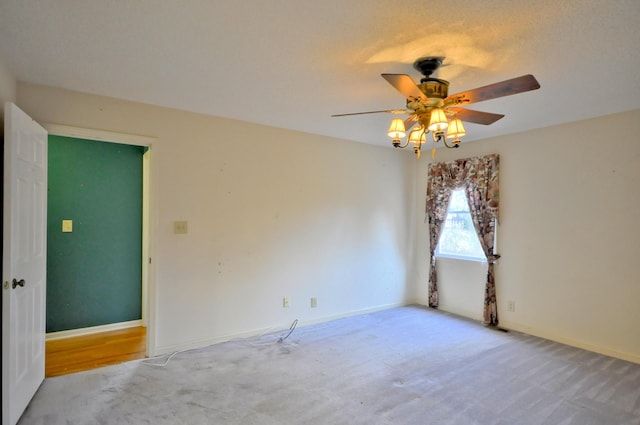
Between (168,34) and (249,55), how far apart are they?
49 centimetres

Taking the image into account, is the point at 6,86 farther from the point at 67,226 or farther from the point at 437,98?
the point at 437,98

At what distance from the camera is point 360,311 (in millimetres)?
4648

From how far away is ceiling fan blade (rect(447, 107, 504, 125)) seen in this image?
2391 mm

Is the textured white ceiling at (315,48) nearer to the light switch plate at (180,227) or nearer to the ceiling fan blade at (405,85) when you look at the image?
the ceiling fan blade at (405,85)

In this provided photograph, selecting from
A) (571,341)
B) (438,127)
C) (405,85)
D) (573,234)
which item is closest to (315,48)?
(405,85)

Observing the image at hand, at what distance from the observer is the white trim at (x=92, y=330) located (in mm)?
3680

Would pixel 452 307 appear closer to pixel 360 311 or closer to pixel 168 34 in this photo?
pixel 360 311

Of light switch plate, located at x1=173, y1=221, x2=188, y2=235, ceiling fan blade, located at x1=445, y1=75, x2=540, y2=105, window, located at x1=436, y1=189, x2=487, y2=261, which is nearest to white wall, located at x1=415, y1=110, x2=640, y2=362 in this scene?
window, located at x1=436, y1=189, x2=487, y2=261

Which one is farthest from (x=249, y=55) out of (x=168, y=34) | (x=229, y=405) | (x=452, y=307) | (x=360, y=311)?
(x=452, y=307)

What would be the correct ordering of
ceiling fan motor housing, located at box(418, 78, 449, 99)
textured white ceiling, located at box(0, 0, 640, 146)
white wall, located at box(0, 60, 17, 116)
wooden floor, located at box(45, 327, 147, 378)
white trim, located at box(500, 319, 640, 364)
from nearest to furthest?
textured white ceiling, located at box(0, 0, 640, 146)
ceiling fan motor housing, located at box(418, 78, 449, 99)
white wall, located at box(0, 60, 17, 116)
wooden floor, located at box(45, 327, 147, 378)
white trim, located at box(500, 319, 640, 364)

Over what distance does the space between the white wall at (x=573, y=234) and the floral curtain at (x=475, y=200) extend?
12cm

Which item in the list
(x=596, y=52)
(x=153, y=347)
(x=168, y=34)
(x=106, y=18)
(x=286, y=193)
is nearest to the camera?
(x=106, y=18)

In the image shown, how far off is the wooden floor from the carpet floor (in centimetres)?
20

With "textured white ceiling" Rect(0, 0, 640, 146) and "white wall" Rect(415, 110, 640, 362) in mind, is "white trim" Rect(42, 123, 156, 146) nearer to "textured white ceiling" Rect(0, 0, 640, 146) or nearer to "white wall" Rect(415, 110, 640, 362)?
"textured white ceiling" Rect(0, 0, 640, 146)
